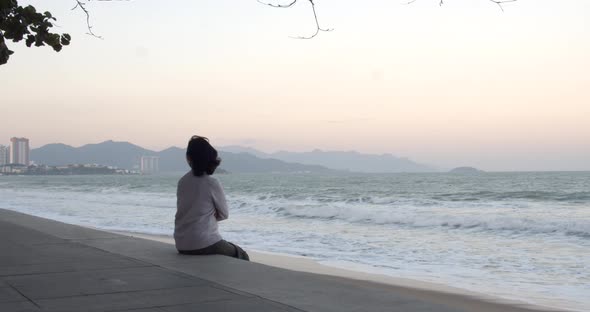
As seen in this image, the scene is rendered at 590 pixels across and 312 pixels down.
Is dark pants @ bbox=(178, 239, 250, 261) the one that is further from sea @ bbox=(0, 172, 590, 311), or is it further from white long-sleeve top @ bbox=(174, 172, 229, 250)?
sea @ bbox=(0, 172, 590, 311)

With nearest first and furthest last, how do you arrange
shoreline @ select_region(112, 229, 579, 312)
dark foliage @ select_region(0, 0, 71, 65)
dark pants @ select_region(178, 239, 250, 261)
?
dark foliage @ select_region(0, 0, 71, 65)
dark pants @ select_region(178, 239, 250, 261)
shoreline @ select_region(112, 229, 579, 312)

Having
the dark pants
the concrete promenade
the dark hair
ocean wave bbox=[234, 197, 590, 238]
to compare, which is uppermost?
the dark hair

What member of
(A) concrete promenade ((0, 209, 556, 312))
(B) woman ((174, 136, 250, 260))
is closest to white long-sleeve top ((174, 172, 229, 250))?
(B) woman ((174, 136, 250, 260))

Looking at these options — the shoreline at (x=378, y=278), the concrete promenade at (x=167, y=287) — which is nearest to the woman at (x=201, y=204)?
the concrete promenade at (x=167, y=287)

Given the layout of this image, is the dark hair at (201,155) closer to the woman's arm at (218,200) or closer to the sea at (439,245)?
the woman's arm at (218,200)

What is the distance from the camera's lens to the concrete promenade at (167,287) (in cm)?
476

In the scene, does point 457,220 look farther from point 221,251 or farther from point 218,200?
point 218,200

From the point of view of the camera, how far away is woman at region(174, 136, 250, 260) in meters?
6.91

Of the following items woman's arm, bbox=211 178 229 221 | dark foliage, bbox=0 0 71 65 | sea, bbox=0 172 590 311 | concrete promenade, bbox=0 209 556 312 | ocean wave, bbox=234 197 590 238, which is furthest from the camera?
ocean wave, bbox=234 197 590 238

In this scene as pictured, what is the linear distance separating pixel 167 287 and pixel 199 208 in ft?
5.19

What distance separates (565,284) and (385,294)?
4.90 metres

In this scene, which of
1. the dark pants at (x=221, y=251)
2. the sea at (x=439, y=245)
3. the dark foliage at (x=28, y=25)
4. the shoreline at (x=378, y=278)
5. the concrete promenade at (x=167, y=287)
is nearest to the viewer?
the dark foliage at (x=28, y=25)

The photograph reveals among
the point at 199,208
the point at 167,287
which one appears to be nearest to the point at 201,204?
the point at 199,208

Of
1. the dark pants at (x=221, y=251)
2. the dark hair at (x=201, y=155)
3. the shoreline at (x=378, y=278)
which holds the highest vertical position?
the dark hair at (x=201, y=155)
